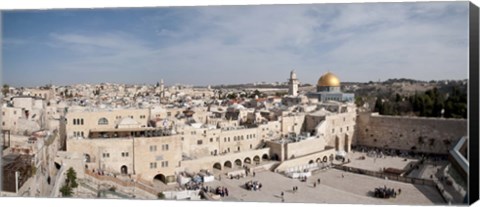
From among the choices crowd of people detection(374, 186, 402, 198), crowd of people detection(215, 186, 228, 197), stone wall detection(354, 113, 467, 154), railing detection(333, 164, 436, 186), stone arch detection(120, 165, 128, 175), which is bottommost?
crowd of people detection(215, 186, 228, 197)

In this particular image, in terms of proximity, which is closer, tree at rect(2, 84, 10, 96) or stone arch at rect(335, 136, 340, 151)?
tree at rect(2, 84, 10, 96)

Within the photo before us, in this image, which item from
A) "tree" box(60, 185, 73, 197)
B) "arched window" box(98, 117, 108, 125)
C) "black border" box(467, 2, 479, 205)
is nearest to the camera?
"black border" box(467, 2, 479, 205)

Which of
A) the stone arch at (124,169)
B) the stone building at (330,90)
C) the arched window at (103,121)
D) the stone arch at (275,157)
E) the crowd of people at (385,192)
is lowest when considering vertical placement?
the crowd of people at (385,192)

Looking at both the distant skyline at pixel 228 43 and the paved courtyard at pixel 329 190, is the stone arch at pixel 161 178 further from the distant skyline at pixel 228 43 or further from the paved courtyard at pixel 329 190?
the distant skyline at pixel 228 43

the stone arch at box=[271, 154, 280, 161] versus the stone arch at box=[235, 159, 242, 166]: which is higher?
the stone arch at box=[271, 154, 280, 161]

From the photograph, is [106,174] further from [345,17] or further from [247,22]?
[345,17]

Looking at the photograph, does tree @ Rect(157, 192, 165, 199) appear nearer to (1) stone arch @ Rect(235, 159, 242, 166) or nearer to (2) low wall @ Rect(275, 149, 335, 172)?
(2) low wall @ Rect(275, 149, 335, 172)

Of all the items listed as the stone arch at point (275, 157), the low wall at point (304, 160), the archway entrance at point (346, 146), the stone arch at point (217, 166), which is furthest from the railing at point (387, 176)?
the stone arch at point (217, 166)

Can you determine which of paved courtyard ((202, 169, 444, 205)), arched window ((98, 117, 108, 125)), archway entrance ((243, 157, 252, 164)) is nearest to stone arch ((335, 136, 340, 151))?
paved courtyard ((202, 169, 444, 205))

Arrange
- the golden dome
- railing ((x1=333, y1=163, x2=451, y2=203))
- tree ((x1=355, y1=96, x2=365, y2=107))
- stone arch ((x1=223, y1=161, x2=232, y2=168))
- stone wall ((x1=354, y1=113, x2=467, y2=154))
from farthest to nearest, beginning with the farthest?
tree ((x1=355, y1=96, x2=365, y2=107)) → stone arch ((x1=223, y1=161, x2=232, y2=168)) → the golden dome → stone wall ((x1=354, y1=113, x2=467, y2=154)) → railing ((x1=333, y1=163, x2=451, y2=203))
